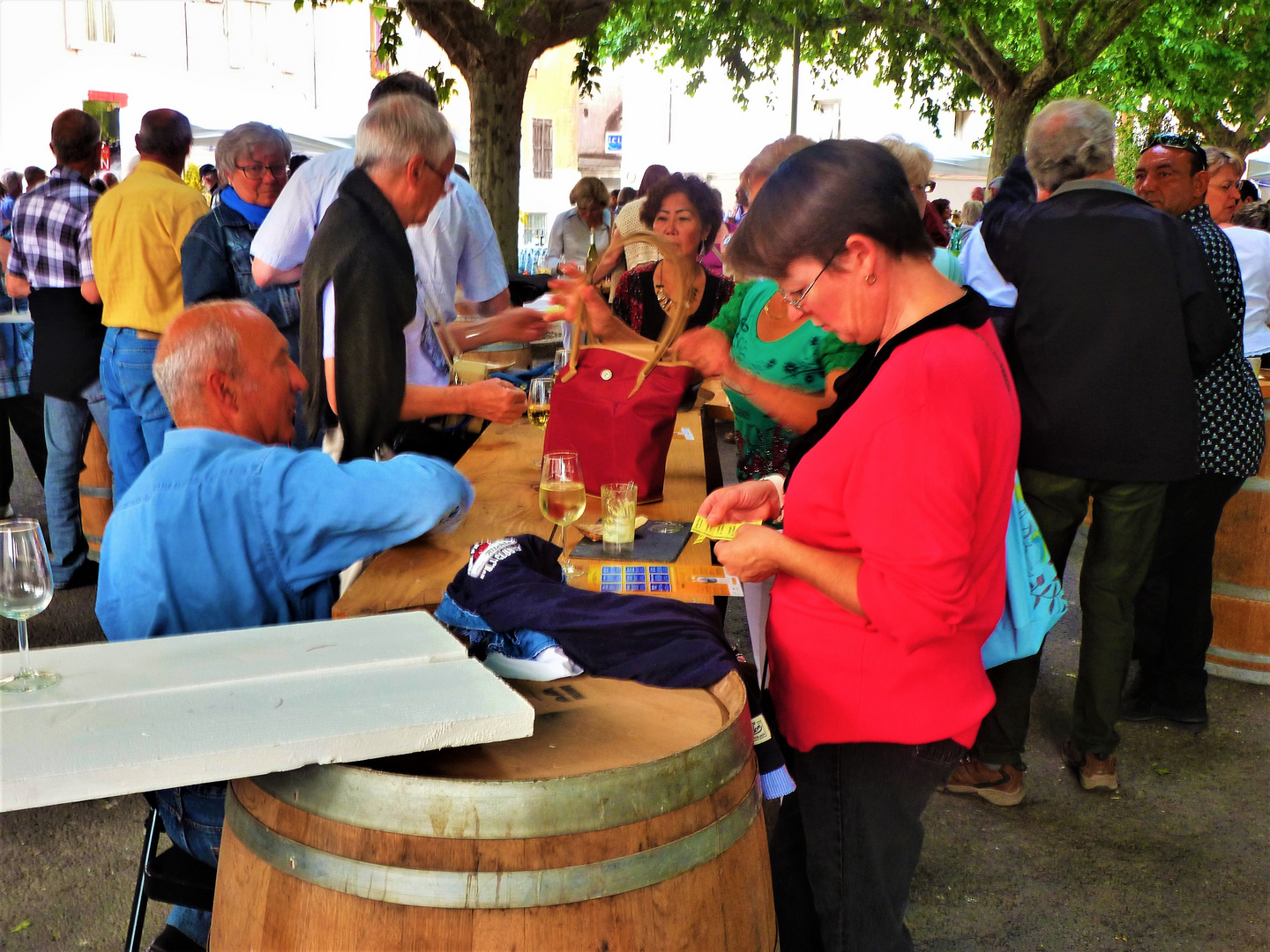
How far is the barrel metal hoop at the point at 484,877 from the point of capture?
3.70ft

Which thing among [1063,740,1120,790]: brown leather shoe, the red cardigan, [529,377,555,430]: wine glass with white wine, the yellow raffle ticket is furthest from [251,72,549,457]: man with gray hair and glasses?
[1063,740,1120,790]: brown leather shoe

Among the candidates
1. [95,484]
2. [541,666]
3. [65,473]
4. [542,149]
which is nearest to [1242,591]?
[541,666]

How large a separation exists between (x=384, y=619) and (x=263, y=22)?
77.1 ft

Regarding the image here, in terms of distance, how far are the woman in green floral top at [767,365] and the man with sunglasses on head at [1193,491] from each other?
4.89 feet

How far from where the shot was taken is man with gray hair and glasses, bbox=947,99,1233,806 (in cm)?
288

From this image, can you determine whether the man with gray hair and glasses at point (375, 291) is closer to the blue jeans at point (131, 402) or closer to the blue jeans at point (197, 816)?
the blue jeans at point (197, 816)

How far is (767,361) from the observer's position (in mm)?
2742

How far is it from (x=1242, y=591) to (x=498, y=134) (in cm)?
574

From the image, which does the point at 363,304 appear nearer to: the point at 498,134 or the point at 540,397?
the point at 540,397

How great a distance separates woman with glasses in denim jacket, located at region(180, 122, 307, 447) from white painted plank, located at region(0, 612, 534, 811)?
2565 mm

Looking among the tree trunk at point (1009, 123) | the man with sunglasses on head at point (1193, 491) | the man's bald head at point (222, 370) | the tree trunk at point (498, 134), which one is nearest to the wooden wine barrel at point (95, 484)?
the man's bald head at point (222, 370)

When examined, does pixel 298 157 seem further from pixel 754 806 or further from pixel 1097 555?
pixel 754 806

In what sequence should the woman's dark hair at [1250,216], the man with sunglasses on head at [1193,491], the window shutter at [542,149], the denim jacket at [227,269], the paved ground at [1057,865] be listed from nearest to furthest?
the paved ground at [1057,865], the man with sunglasses on head at [1193,491], the denim jacket at [227,269], the woman's dark hair at [1250,216], the window shutter at [542,149]

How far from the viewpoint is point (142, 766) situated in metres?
1.04
